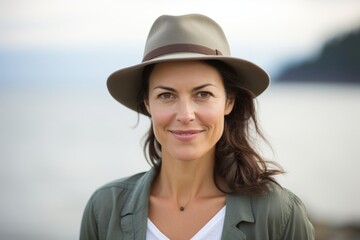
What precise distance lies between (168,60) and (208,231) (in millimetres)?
721

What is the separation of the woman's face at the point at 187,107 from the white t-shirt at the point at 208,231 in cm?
27

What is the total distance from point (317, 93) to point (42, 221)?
1527 centimetres

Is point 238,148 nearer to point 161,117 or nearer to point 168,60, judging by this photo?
point 161,117

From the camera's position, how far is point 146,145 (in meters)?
2.99

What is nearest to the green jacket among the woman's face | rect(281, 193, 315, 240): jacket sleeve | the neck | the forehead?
rect(281, 193, 315, 240): jacket sleeve

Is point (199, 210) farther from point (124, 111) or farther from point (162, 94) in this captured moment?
point (124, 111)

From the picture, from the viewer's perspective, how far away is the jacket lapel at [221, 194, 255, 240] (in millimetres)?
2490

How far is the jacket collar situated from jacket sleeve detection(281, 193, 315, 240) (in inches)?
5.7

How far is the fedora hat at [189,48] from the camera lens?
98.8 inches

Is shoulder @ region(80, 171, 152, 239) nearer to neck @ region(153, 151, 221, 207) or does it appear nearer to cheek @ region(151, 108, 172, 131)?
neck @ region(153, 151, 221, 207)

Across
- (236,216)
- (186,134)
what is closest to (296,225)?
(236,216)

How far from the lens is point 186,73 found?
8.23 feet

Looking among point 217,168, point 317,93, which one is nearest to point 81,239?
point 217,168

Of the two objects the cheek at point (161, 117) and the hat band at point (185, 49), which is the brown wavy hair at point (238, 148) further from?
the cheek at point (161, 117)
